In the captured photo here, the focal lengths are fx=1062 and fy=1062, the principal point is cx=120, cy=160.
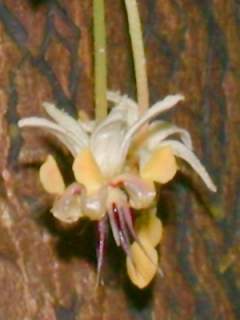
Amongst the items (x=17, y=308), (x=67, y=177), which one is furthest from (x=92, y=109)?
(x=17, y=308)

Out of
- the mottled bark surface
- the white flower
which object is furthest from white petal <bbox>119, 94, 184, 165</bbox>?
the mottled bark surface

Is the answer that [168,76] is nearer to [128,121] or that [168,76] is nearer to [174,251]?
[174,251]

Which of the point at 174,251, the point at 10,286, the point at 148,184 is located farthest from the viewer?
the point at 174,251

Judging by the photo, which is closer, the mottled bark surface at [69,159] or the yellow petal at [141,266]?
the yellow petal at [141,266]

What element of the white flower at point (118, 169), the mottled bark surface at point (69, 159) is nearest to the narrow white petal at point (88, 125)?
the white flower at point (118, 169)

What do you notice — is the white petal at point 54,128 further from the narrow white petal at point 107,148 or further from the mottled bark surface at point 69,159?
the mottled bark surface at point 69,159

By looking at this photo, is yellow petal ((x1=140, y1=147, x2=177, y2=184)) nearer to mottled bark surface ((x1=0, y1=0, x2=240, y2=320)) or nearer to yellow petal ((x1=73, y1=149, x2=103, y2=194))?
yellow petal ((x1=73, y1=149, x2=103, y2=194))
